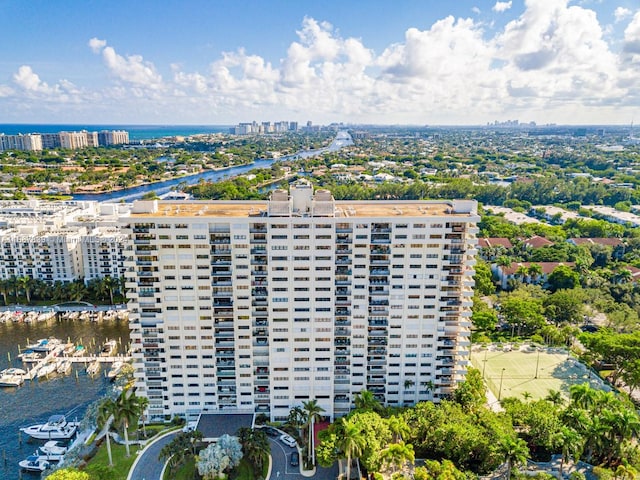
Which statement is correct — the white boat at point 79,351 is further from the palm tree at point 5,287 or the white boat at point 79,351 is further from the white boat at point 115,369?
the palm tree at point 5,287

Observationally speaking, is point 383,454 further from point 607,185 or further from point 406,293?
point 607,185

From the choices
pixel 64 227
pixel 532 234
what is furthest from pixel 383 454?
pixel 532 234

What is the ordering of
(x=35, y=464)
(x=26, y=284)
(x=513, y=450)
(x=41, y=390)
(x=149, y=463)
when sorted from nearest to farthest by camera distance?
(x=513, y=450) < (x=149, y=463) < (x=35, y=464) < (x=41, y=390) < (x=26, y=284)

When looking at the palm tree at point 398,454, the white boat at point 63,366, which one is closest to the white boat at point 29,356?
the white boat at point 63,366

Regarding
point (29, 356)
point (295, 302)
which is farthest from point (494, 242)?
point (29, 356)

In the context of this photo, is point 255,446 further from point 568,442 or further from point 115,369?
point 115,369

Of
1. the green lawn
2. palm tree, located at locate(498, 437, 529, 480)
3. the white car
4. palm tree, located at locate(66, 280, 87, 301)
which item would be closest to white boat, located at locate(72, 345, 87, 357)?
palm tree, located at locate(66, 280, 87, 301)
